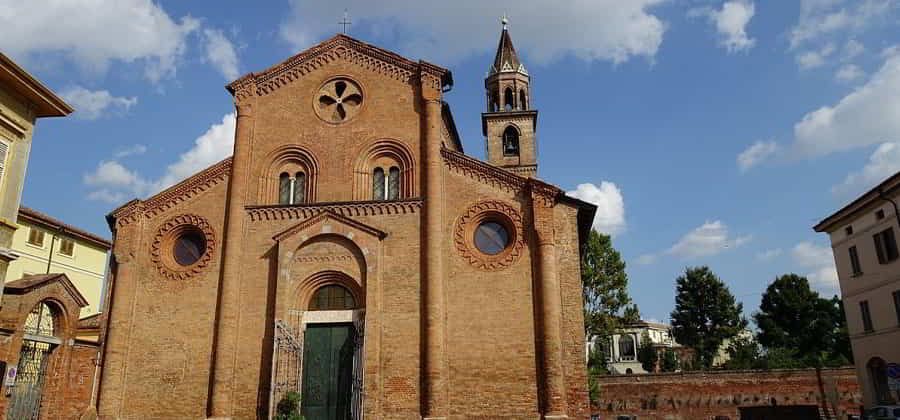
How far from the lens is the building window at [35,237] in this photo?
2697 centimetres

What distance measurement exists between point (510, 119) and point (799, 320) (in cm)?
3108

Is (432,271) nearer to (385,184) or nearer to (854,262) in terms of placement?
(385,184)

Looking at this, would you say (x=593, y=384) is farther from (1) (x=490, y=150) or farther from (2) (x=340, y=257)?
(2) (x=340, y=257)

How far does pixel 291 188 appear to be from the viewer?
64.1 ft

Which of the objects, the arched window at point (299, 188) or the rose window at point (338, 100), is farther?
the rose window at point (338, 100)

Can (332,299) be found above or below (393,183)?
below

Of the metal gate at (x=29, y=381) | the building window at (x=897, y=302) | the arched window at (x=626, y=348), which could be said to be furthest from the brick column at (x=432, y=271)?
the arched window at (x=626, y=348)

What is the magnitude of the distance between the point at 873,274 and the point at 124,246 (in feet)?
88.4

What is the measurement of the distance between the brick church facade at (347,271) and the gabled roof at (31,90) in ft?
20.5

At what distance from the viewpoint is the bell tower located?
3164 cm

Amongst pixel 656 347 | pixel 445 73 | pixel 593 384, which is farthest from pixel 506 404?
pixel 656 347

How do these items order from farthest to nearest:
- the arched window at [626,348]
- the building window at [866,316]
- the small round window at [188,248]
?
the arched window at [626,348] < the building window at [866,316] < the small round window at [188,248]

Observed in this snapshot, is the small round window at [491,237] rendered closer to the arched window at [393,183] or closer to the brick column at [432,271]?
the brick column at [432,271]

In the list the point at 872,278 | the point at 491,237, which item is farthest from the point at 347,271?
the point at 872,278
